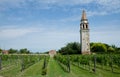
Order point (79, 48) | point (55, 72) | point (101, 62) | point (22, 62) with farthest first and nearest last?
point (79, 48) → point (101, 62) → point (22, 62) → point (55, 72)

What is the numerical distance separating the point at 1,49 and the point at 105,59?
96059 millimetres

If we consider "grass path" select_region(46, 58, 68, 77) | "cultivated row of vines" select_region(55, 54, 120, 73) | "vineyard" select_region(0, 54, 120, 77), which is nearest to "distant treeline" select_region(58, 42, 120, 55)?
"cultivated row of vines" select_region(55, 54, 120, 73)

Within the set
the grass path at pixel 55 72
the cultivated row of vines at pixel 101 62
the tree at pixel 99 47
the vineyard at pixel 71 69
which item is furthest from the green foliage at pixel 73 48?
the grass path at pixel 55 72

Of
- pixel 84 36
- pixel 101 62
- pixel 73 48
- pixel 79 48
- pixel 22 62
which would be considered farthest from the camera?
pixel 73 48

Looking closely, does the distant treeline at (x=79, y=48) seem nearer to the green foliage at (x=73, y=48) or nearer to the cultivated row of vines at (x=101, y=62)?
the green foliage at (x=73, y=48)

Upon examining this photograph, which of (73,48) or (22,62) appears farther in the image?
(73,48)

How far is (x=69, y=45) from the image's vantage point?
9050 centimetres

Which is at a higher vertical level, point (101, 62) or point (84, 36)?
point (84, 36)

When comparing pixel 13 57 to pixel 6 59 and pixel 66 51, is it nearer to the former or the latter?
pixel 6 59

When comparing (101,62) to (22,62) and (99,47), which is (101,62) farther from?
(99,47)

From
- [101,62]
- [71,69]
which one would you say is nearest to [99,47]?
[101,62]

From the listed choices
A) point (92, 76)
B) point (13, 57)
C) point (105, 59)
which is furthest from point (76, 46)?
point (92, 76)

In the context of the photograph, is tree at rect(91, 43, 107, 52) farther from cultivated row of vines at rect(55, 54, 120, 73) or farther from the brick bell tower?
cultivated row of vines at rect(55, 54, 120, 73)

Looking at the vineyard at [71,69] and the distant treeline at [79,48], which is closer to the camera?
the vineyard at [71,69]
